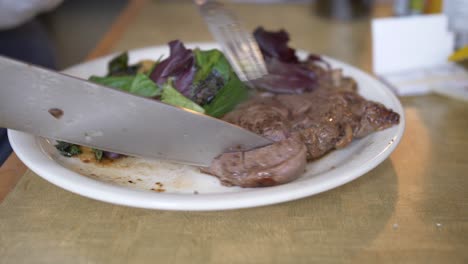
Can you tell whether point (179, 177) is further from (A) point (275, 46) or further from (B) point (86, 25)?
(B) point (86, 25)

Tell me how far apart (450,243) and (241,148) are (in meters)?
0.40

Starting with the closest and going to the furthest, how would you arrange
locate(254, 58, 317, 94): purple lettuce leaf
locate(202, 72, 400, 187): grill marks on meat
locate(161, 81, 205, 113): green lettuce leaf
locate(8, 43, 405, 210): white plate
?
locate(8, 43, 405, 210): white plate → locate(202, 72, 400, 187): grill marks on meat → locate(161, 81, 205, 113): green lettuce leaf → locate(254, 58, 317, 94): purple lettuce leaf

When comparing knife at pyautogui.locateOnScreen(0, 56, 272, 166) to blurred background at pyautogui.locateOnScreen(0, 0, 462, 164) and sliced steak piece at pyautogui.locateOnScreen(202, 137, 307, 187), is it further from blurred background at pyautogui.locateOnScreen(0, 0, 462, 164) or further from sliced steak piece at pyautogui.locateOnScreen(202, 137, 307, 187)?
blurred background at pyautogui.locateOnScreen(0, 0, 462, 164)

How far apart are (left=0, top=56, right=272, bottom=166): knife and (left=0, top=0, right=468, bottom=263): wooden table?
12 cm

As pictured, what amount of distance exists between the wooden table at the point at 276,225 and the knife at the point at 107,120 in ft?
0.40

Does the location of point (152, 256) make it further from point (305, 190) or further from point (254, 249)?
point (305, 190)

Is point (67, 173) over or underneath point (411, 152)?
over

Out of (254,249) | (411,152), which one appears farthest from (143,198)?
(411,152)

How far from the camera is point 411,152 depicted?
3.43ft

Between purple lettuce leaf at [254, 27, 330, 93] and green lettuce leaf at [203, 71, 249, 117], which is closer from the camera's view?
green lettuce leaf at [203, 71, 249, 117]

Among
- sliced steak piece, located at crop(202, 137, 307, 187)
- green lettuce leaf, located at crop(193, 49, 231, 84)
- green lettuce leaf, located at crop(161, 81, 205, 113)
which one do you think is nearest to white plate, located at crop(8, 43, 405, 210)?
sliced steak piece, located at crop(202, 137, 307, 187)

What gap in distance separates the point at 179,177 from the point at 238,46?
408 mm

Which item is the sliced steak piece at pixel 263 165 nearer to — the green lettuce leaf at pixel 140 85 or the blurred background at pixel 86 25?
the green lettuce leaf at pixel 140 85

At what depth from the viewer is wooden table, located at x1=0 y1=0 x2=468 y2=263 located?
2.43 feet
